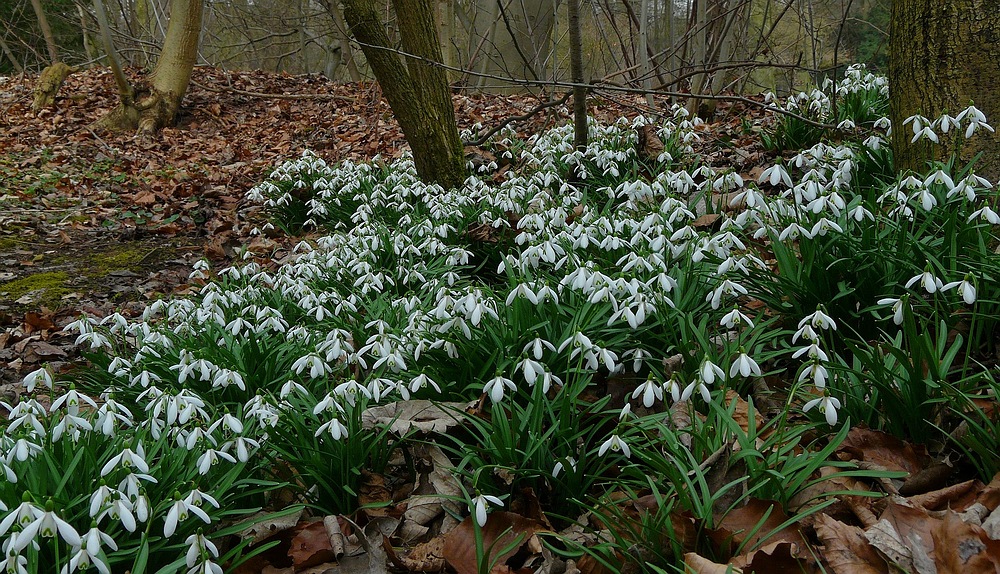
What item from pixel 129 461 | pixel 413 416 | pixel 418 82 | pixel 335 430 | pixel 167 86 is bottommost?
pixel 413 416

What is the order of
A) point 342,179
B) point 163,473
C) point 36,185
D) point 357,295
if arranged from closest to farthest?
1. point 163,473
2. point 357,295
3. point 342,179
4. point 36,185

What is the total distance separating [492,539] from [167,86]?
33.7 ft

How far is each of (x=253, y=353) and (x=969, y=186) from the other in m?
3.17

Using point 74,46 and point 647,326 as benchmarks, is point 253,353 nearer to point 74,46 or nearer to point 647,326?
point 647,326

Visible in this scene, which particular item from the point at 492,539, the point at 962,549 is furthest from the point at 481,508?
the point at 962,549

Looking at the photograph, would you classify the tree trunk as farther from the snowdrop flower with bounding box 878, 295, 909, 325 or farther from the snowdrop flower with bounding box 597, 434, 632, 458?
the snowdrop flower with bounding box 597, 434, 632, 458

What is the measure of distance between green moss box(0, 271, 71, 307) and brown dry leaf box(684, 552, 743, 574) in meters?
4.88

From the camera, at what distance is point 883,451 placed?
2.04m

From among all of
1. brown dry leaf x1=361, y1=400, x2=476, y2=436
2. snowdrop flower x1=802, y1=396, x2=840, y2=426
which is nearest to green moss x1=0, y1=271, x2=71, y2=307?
brown dry leaf x1=361, y1=400, x2=476, y2=436

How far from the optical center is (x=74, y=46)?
56.3ft

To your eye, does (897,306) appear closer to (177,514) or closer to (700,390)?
(700,390)

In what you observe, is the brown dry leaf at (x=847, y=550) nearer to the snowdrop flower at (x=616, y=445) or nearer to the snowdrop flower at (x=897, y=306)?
the snowdrop flower at (x=616, y=445)

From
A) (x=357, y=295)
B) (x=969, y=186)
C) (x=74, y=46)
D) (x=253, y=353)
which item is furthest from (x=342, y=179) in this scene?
(x=74, y=46)

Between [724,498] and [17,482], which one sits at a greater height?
[17,482]
